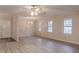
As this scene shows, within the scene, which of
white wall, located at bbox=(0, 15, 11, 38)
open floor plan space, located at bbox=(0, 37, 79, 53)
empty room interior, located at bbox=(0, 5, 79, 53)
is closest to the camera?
open floor plan space, located at bbox=(0, 37, 79, 53)

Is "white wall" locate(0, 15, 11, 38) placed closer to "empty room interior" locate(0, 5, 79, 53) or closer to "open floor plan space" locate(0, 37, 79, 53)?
"empty room interior" locate(0, 5, 79, 53)

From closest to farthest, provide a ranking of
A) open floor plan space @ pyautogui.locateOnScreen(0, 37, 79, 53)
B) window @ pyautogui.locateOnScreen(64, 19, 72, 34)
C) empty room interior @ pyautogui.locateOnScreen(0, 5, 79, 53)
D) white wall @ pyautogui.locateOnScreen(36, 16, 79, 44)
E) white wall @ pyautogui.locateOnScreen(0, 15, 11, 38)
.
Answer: open floor plan space @ pyautogui.locateOnScreen(0, 37, 79, 53) < empty room interior @ pyautogui.locateOnScreen(0, 5, 79, 53) < white wall @ pyautogui.locateOnScreen(36, 16, 79, 44) < window @ pyautogui.locateOnScreen(64, 19, 72, 34) < white wall @ pyautogui.locateOnScreen(0, 15, 11, 38)

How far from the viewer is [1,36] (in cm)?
1049

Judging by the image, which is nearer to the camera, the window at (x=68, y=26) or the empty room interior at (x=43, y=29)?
the empty room interior at (x=43, y=29)

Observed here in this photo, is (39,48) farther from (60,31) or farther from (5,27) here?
(5,27)

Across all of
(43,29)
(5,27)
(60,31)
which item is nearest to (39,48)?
(60,31)

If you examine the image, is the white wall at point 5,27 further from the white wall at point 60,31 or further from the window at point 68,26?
the window at point 68,26

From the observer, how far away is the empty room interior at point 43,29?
204 inches

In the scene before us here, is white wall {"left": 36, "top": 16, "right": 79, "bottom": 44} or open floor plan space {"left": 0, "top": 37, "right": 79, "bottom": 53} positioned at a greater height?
white wall {"left": 36, "top": 16, "right": 79, "bottom": 44}

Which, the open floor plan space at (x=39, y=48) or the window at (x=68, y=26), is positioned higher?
the window at (x=68, y=26)

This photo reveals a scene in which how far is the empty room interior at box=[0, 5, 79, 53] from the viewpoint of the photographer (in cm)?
519

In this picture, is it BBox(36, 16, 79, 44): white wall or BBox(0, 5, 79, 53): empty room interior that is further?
BBox(36, 16, 79, 44): white wall

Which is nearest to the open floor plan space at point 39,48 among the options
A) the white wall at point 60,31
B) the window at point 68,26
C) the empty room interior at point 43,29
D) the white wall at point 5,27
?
the empty room interior at point 43,29

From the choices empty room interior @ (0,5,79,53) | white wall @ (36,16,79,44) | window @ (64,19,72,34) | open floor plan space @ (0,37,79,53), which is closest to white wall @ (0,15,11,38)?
empty room interior @ (0,5,79,53)
